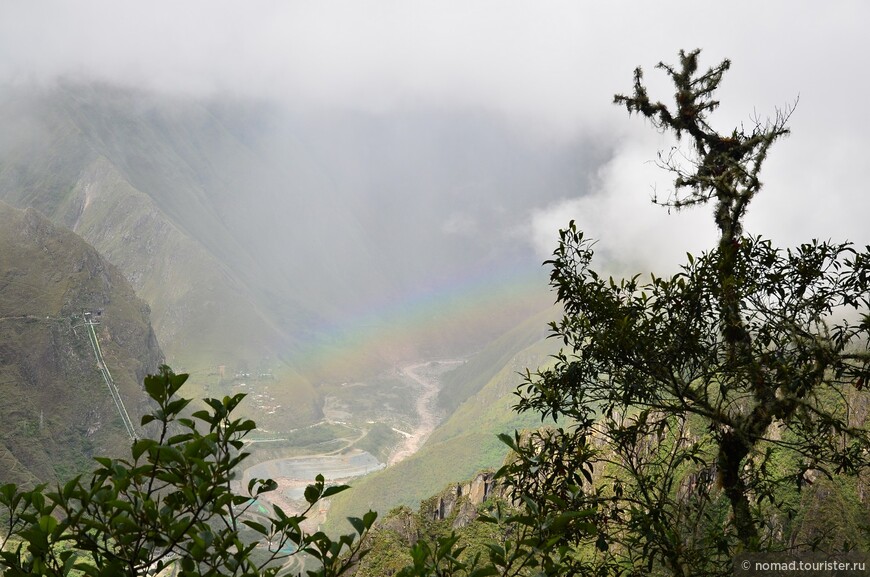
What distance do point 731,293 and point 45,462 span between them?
146 meters

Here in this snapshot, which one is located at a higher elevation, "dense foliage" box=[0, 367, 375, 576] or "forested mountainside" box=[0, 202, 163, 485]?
"forested mountainside" box=[0, 202, 163, 485]

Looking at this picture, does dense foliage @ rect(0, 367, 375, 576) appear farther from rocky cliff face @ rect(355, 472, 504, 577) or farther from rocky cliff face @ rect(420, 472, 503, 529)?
rocky cliff face @ rect(420, 472, 503, 529)

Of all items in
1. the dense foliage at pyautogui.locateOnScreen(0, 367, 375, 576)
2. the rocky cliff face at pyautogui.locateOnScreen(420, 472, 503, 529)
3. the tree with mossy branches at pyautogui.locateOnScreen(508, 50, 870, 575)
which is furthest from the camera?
the rocky cliff face at pyautogui.locateOnScreen(420, 472, 503, 529)

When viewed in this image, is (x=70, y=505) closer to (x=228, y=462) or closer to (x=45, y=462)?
(x=228, y=462)

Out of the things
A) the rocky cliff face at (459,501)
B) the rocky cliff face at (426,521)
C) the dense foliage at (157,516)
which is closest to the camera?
the dense foliage at (157,516)

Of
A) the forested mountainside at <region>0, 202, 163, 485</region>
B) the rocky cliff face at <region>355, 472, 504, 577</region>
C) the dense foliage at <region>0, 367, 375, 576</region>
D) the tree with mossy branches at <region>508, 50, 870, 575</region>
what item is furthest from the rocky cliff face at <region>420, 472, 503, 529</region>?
the dense foliage at <region>0, 367, 375, 576</region>

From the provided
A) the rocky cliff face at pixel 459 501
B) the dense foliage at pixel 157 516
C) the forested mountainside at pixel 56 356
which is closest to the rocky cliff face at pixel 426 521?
the rocky cliff face at pixel 459 501

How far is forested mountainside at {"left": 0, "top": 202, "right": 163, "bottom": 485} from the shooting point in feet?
419

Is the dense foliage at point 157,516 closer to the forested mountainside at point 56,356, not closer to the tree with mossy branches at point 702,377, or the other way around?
the tree with mossy branches at point 702,377

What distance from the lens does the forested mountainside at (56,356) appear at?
12769 cm

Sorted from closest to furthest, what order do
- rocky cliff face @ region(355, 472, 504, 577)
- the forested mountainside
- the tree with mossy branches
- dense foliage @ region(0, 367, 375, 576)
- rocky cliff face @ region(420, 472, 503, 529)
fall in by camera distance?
dense foliage @ region(0, 367, 375, 576), the tree with mossy branches, rocky cliff face @ region(355, 472, 504, 577), rocky cliff face @ region(420, 472, 503, 529), the forested mountainside

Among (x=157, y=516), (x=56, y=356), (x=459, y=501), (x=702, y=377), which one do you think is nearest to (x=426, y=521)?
(x=459, y=501)

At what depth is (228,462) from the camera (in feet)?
14.2

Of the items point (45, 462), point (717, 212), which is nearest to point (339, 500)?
point (45, 462)
